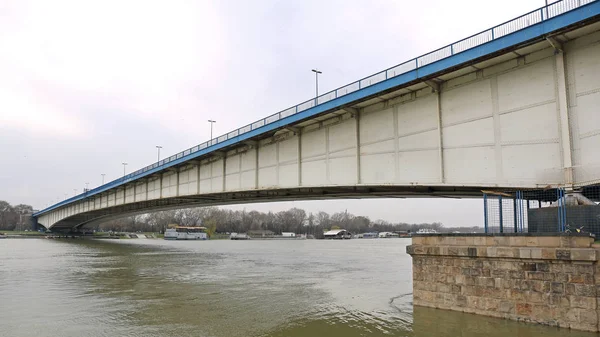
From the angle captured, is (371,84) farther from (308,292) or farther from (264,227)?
(264,227)

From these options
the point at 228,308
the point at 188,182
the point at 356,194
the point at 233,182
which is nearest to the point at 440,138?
the point at 228,308

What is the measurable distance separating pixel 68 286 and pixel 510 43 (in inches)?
922

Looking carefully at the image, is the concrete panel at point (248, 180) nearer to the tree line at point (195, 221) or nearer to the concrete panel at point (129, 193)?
the concrete panel at point (129, 193)

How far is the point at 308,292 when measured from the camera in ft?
67.8

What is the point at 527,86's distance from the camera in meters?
15.4

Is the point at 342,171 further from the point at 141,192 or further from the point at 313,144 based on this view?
the point at 141,192

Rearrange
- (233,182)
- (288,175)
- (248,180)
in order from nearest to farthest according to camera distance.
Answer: (288,175), (248,180), (233,182)

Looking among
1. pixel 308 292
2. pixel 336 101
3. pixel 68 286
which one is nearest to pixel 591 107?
pixel 336 101

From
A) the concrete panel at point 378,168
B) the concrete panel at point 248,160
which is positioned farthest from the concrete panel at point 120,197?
the concrete panel at point 378,168

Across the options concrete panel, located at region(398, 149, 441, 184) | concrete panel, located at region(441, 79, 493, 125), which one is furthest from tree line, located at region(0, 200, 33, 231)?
concrete panel, located at region(441, 79, 493, 125)

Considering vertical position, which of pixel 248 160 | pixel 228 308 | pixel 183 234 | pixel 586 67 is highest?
pixel 586 67

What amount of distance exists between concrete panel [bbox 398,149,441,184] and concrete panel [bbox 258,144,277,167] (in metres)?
10.6

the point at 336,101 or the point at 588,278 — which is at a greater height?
the point at 336,101

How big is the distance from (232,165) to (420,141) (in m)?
17.6
